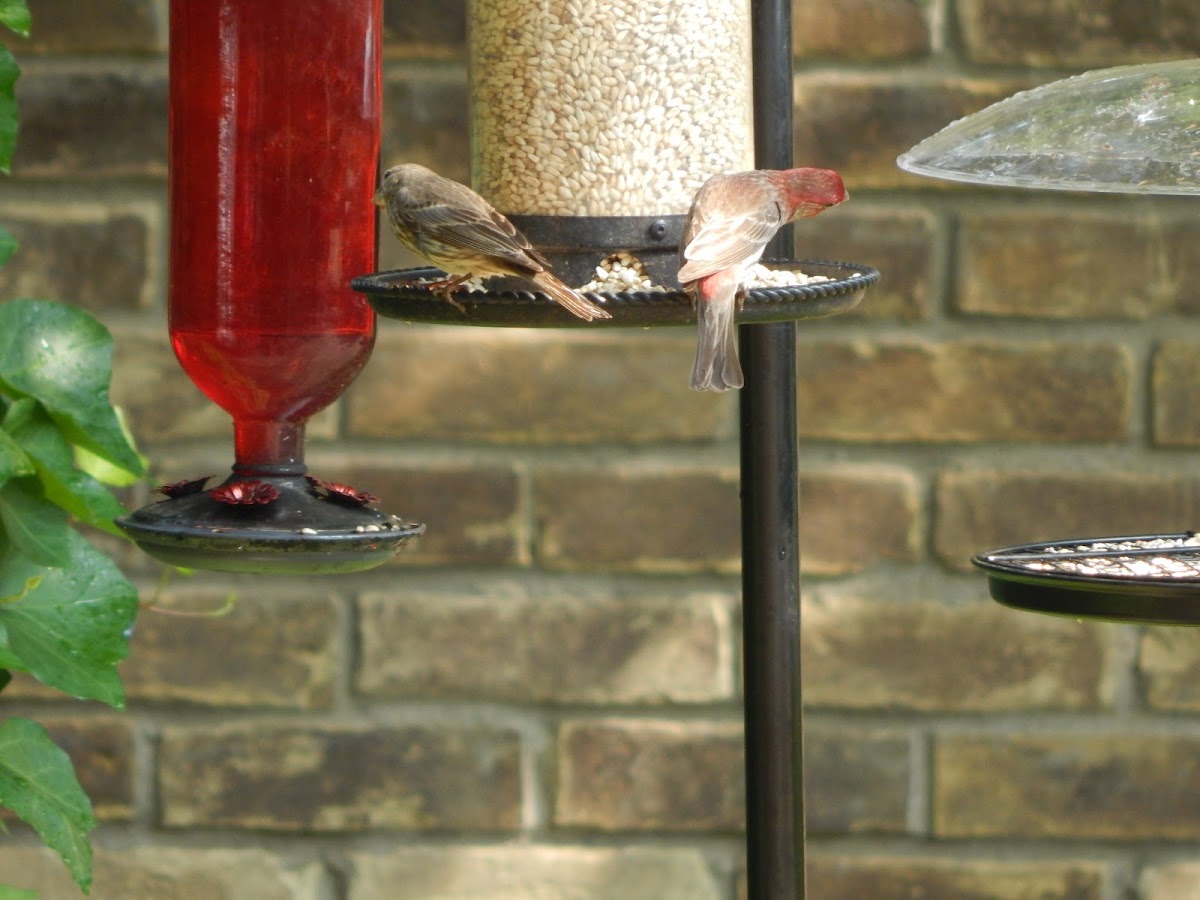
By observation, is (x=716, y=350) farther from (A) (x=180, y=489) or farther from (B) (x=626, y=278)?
(A) (x=180, y=489)

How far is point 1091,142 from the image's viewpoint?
1.20 m

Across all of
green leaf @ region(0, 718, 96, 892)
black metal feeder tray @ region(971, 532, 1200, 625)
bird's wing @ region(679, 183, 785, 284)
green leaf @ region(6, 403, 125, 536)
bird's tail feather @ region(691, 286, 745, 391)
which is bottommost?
green leaf @ region(0, 718, 96, 892)

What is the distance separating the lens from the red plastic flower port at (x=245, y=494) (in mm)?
1138

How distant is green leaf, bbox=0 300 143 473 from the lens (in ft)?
3.78

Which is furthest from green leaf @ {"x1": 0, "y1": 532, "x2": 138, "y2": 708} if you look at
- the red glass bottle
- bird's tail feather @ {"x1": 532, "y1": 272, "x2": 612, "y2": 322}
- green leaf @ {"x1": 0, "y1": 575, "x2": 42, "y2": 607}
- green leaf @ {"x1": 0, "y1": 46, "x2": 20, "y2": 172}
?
bird's tail feather @ {"x1": 532, "y1": 272, "x2": 612, "y2": 322}

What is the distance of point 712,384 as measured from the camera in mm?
1103

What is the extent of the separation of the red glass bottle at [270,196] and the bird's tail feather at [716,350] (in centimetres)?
30

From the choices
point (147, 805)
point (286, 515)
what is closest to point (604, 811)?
point (147, 805)

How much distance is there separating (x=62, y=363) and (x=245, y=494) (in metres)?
0.16

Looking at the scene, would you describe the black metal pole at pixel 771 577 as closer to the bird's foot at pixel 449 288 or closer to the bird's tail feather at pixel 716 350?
the bird's tail feather at pixel 716 350

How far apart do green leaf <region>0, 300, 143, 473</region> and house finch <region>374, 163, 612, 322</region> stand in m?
0.23

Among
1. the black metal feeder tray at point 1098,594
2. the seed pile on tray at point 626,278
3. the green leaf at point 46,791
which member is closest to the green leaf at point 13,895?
the green leaf at point 46,791

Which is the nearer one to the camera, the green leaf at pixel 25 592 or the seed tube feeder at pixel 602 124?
the green leaf at pixel 25 592

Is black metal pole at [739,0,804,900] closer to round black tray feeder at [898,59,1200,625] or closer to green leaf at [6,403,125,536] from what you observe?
round black tray feeder at [898,59,1200,625]
